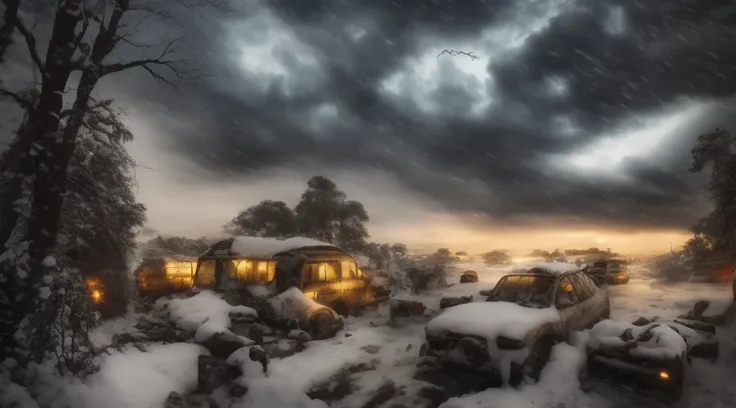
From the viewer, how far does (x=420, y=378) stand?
24.6ft

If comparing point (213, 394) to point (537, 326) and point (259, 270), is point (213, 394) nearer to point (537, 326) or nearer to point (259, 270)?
point (537, 326)

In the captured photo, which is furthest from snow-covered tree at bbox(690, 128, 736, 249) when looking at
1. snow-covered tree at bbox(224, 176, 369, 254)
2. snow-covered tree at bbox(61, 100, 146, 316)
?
snow-covered tree at bbox(224, 176, 369, 254)

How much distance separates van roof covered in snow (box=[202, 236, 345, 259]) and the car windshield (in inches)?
287

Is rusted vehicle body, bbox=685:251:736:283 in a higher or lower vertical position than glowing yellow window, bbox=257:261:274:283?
lower

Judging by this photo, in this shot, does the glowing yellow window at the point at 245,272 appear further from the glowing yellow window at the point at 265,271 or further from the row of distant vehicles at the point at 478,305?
the glowing yellow window at the point at 265,271

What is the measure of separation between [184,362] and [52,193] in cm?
414

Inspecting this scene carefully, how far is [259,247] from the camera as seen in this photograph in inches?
565

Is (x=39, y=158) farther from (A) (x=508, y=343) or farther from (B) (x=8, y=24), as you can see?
(A) (x=508, y=343)

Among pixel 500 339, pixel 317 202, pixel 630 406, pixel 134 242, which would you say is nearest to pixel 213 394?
pixel 500 339

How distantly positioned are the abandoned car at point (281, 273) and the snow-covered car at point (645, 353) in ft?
26.7

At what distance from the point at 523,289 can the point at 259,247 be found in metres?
9.44

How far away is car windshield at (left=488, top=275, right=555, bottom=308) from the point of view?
7.90 meters

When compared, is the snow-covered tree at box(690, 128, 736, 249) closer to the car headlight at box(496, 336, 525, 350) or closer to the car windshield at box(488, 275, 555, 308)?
the car windshield at box(488, 275, 555, 308)

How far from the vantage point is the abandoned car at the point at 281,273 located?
12.9 meters
